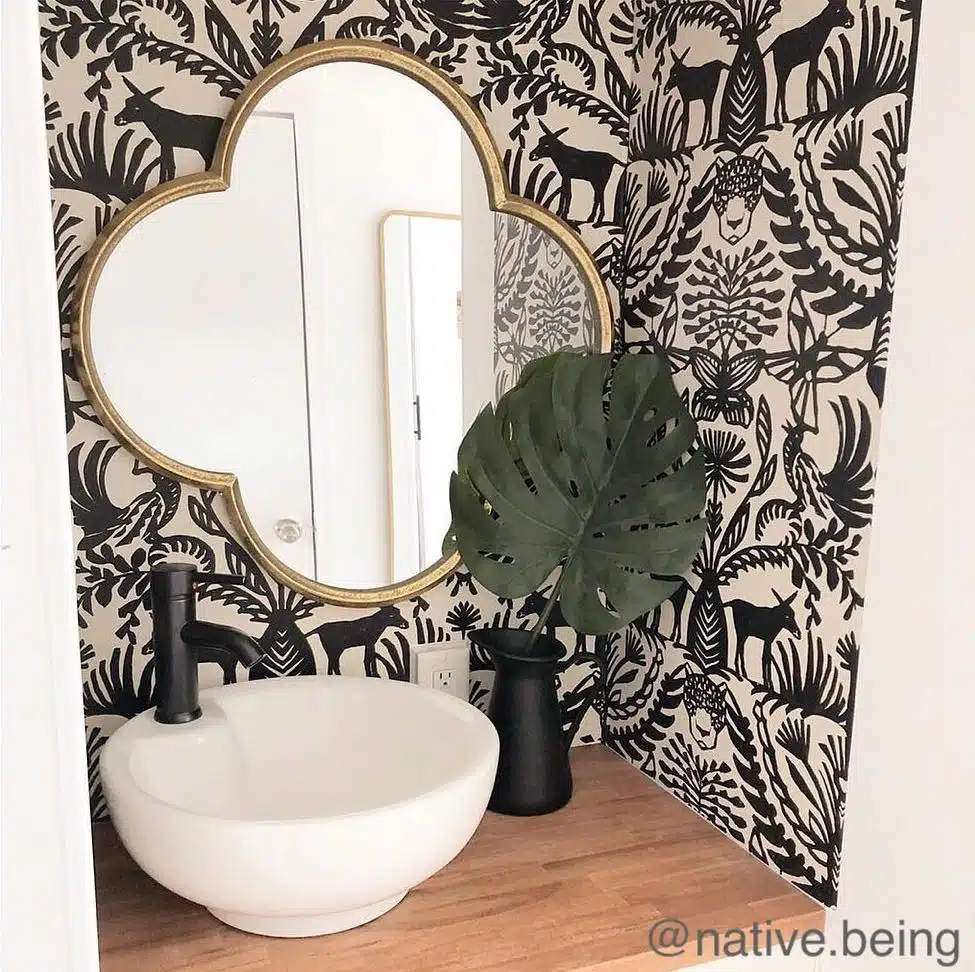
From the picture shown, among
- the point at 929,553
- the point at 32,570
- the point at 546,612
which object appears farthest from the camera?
the point at 546,612

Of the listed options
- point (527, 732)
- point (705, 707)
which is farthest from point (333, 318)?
point (705, 707)

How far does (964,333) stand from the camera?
866 millimetres

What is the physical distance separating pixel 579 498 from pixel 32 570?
0.87 m

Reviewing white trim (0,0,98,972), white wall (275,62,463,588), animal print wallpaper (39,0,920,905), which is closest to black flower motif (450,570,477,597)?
animal print wallpaper (39,0,920,905)

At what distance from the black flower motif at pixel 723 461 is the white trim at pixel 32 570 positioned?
34.8 inches

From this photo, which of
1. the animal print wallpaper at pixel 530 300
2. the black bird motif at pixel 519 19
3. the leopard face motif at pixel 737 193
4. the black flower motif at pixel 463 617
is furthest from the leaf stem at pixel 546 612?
the black bird motif at pixel 519 19

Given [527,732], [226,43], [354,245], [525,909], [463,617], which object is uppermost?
[226,43]

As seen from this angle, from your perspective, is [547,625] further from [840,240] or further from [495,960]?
[840,240]

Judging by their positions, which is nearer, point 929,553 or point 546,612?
point 929,553

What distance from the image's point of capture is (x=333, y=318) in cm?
126

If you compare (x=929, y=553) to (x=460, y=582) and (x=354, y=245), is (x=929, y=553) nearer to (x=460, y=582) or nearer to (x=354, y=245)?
(x=460, y=582)

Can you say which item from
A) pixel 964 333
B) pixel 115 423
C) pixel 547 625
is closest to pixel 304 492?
pixel 115 423

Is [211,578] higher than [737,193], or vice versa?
[737,193]

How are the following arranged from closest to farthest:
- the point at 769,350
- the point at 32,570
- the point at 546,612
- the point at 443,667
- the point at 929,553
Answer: the point at 32,570, the point at 929,553, the point at 769,350, the point at 546,612, the point at 443,667
